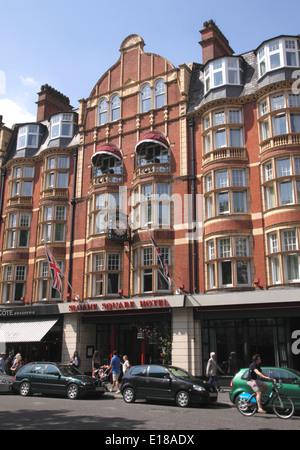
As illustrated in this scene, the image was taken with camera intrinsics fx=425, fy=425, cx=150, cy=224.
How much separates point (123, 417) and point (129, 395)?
4372 mm

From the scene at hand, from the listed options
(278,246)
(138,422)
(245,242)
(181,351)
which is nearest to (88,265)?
(181,351)

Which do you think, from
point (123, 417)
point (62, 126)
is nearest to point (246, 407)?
point (123, 417)

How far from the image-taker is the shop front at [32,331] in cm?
2680

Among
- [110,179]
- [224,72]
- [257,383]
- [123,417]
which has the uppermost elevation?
[224,72]

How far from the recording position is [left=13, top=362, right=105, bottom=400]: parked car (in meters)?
17.3

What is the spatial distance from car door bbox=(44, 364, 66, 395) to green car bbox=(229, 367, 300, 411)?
7131 millimetres

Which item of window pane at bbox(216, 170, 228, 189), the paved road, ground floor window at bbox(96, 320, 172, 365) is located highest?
window pane at bbox(216, 170, 228, 189)

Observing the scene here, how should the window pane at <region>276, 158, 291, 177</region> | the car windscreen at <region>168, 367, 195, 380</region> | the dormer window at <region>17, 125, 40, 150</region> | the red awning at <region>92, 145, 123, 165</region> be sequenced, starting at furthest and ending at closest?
the dormer window at <region>17, 125, 40, 150</region> → the red awning at <region>92, 145, 123, 165</region> → the window pane at <region>276, 158, 291, 177</region> → the car windscreen at <region>168, 367, 195, 380</region>

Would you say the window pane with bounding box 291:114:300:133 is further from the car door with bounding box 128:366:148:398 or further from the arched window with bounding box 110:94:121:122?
the car door with bounding box 128:366:148:398

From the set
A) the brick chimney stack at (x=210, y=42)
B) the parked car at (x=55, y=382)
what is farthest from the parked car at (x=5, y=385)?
Result: the brick chimney stack at (x=210, y=42)

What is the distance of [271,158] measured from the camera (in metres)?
22.2

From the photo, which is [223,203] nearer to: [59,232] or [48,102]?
[59,232]

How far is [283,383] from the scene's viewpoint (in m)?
14.1

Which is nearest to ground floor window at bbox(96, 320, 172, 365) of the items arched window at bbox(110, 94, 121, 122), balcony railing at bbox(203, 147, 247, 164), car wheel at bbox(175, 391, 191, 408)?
car wheel at bbox(175, 391, 191, 408)
